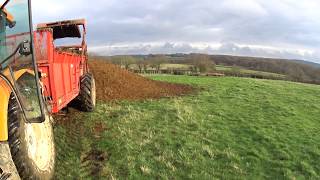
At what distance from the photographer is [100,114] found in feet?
43.7

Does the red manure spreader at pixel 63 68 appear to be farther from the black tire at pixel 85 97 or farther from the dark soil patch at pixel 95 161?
the dark soil patch at pixel 95 161

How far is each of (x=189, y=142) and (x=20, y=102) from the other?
5515mm

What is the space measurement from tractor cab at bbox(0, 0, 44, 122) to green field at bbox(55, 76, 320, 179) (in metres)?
2.76

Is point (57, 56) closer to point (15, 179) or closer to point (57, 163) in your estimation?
point (57, 163)

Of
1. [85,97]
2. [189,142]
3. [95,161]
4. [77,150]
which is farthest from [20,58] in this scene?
[85,97]

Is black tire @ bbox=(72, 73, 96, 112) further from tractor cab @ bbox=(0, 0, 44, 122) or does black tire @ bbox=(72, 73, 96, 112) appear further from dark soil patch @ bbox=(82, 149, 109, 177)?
tractor cab @ bbox=(0, 0, 44, 122)

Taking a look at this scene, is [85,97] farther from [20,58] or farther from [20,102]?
[20,102]

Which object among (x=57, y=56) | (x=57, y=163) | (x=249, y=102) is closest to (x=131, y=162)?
(x=57, y=163)

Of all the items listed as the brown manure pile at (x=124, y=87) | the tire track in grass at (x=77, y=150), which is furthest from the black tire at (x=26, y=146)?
the brown manure pile at (x=124, y=87)

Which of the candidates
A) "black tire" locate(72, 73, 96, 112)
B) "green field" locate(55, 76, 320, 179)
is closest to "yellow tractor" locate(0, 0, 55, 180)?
"green field" locate(55, 76, 320, 179)

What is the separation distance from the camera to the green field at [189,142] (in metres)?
8.88

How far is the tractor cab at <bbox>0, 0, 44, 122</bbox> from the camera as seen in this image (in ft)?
18.8

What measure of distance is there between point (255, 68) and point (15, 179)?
6243 centimetres

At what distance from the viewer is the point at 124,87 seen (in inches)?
724
